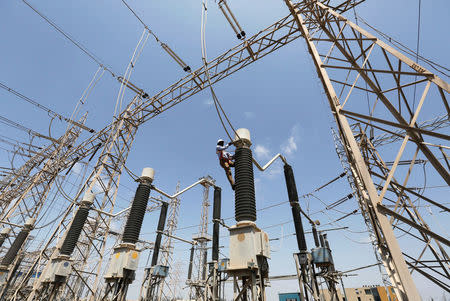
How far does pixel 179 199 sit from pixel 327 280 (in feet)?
79.5

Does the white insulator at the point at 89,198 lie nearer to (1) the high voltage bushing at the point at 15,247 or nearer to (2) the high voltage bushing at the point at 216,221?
(2) the high voltage bushing at the point at 216,221

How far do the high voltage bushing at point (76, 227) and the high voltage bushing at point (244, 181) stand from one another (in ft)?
25.0

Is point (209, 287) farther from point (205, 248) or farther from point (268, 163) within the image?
point (268, 163)

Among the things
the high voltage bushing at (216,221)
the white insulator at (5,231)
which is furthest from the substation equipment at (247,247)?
the white insulator at (5,231)

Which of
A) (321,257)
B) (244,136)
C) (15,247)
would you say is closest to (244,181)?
(244,136)

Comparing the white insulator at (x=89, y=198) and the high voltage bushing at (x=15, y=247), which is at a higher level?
the white insulator at (x=89, y=198)

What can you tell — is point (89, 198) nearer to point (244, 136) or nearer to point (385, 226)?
point (244, 136)

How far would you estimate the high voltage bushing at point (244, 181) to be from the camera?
3.99 metres

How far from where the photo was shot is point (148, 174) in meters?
6.99

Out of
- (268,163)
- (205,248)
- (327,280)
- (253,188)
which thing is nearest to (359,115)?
(268,163)

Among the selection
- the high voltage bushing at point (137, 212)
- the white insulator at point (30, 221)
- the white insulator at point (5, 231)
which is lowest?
the high voltage bushing at point (137, 212)

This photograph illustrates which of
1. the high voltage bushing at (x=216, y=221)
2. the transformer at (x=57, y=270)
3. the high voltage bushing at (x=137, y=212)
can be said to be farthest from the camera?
the high voltage bushing at (x=216, y=221)

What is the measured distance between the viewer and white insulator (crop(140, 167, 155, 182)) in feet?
22.8

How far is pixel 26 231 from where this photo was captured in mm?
13594
